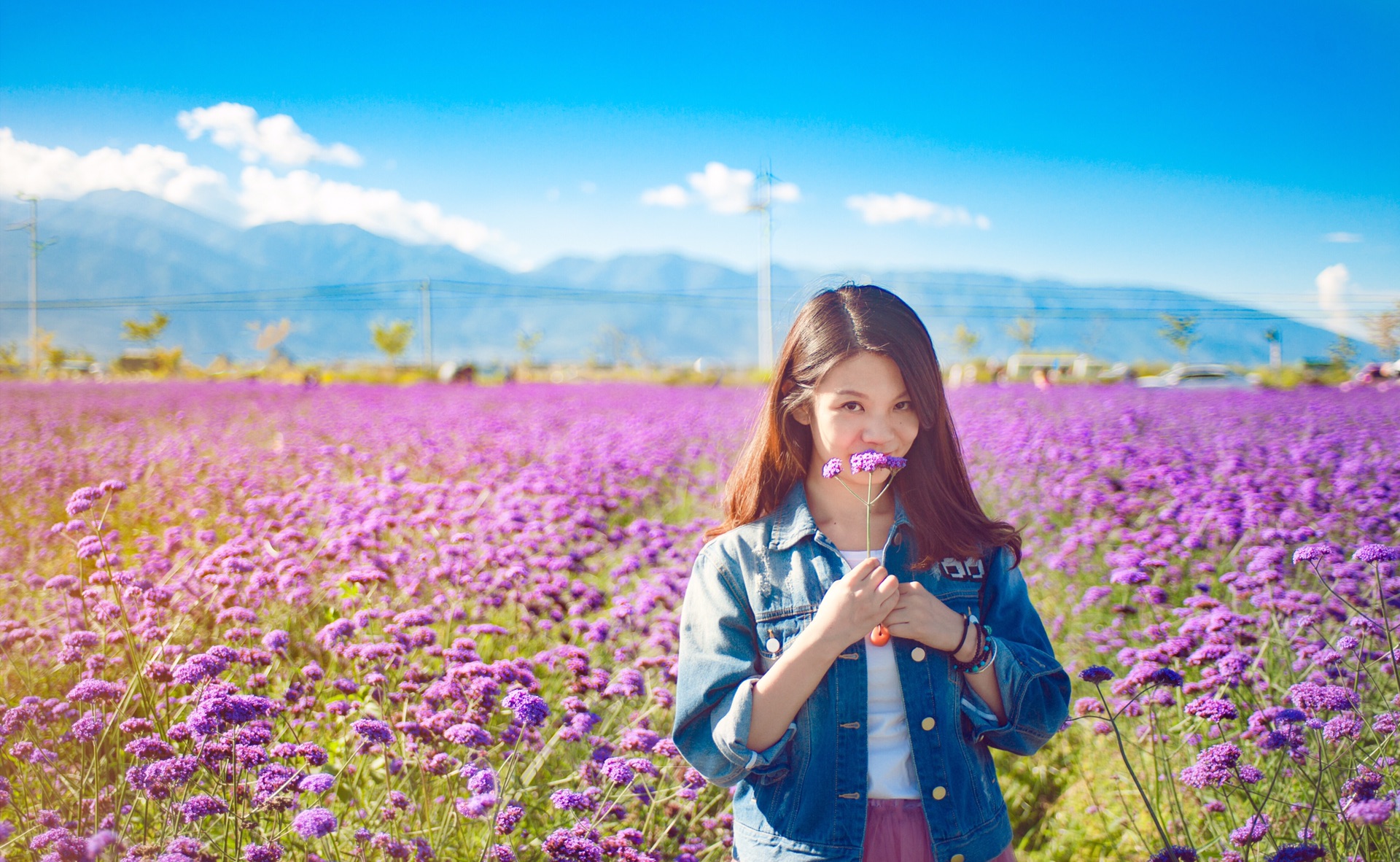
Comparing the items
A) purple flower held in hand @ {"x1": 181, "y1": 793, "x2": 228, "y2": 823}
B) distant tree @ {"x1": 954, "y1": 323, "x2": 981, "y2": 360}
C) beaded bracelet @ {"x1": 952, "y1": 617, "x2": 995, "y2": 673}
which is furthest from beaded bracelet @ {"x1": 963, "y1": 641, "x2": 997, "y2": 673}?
distant tree @ {"x1": 954, "y1": 323, "x2": 981, "y2": 360}

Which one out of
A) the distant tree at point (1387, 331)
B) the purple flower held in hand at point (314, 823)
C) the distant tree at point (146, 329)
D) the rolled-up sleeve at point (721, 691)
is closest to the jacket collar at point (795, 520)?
the rolled-up sleeve at point (721, 691)

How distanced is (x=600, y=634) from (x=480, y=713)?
0.77 m

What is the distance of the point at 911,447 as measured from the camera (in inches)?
61.8

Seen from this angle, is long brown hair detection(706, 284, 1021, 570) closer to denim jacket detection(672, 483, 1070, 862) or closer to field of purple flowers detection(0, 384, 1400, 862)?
denim jacket detection(672, 483, 1070, 862)

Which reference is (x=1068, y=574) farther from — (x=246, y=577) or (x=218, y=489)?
(x=218, y=489)

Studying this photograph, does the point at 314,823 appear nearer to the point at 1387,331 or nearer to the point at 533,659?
the point at 533,659

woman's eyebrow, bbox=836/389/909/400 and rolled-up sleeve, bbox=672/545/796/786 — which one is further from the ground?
woman's eyebrow, bbox=836/389/909/400

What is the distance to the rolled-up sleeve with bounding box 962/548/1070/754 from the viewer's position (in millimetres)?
1322

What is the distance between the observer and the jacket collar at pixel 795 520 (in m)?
1.45

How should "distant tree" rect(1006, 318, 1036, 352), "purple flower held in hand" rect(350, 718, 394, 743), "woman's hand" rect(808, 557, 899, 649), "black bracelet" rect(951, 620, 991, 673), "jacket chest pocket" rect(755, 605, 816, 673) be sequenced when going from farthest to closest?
"distant tree" rect(1006, 318, 1036, 352) → "purple flower held in hand" rect(350, 718, 394, 743) → "jacket chest pocket" rect(755, 605, 816, 673) → "black bracelet" rect(951, 620, 991, 673) → "woman's hand" rect(808, 557, 899, 649)

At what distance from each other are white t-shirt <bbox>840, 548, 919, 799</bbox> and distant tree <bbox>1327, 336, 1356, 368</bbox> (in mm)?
5552

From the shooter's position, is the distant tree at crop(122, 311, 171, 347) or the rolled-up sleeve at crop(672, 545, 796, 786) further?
the distant tree at crop(122, 311, 171, 347)

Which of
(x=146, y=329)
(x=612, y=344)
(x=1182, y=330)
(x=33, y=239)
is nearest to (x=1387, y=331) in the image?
(x=1182, y=330)

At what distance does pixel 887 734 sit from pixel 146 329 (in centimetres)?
3812
